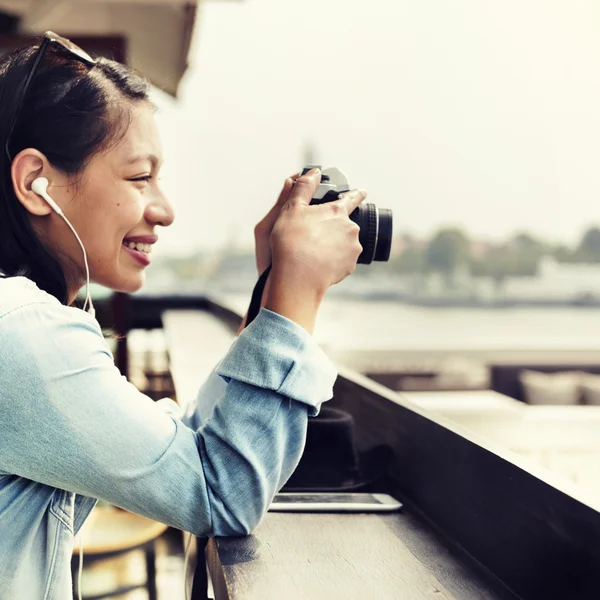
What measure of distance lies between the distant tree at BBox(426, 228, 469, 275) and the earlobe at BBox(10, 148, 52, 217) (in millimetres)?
29052

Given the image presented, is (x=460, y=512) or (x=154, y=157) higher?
(x=154, y=157)

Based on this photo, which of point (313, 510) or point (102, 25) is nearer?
point (313, 510)

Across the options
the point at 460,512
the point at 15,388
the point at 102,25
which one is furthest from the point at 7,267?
the point at 102,25

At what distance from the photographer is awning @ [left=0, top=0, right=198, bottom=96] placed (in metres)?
4.08

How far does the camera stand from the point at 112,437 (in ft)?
2.02

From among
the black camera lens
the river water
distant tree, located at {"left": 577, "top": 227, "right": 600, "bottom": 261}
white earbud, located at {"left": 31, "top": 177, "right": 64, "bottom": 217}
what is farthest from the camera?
distant tree, located at {"left": 577, "top": 227, "right": 600, "bottom": 261}

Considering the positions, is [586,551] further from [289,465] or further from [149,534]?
[149,534]

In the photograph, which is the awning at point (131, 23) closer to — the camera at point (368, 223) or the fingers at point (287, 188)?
the fingers at point (287, 188)

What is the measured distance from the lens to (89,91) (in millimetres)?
783

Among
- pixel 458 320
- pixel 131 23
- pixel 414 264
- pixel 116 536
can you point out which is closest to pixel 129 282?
pixel 116 536

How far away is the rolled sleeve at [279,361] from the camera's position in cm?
66

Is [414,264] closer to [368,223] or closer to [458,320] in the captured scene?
[458,320]

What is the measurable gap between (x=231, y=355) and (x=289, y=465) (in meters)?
0.12

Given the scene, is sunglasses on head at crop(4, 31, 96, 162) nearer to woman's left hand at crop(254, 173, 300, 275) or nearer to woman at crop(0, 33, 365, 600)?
woman at crop(0, 33, 365, 600)
